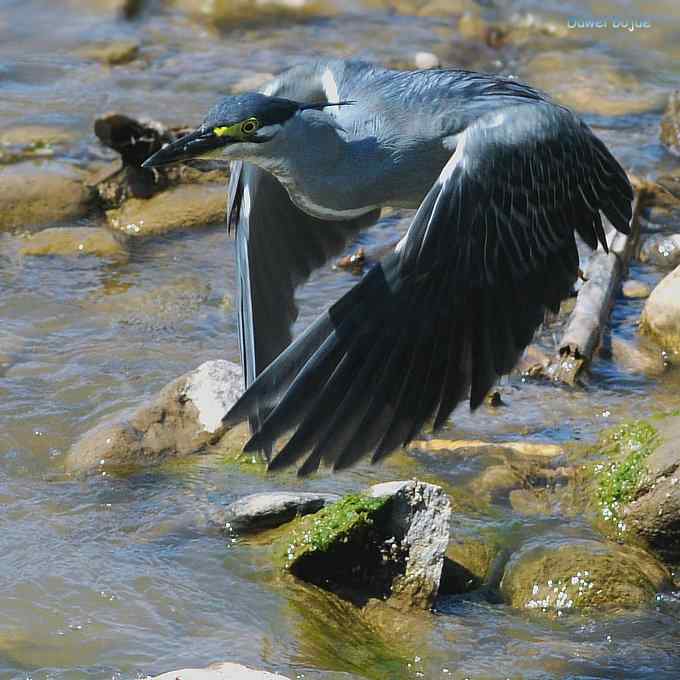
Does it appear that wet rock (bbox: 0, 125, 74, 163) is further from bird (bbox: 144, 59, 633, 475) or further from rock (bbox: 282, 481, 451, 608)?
rock (bbox: 282, 481, 451, 608)

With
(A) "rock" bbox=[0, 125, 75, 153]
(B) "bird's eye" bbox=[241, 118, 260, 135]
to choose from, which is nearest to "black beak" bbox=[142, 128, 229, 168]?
(B) "bird's eye" bbox=[241, 118, 260, 135]

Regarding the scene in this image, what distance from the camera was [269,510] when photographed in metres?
5.03

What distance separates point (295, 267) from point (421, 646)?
1799mm

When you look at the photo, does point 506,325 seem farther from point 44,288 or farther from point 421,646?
point 44,288

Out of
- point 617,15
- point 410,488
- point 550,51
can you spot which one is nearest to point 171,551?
point 410,488

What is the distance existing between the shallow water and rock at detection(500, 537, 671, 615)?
0.08 m

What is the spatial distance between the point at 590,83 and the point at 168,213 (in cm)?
422

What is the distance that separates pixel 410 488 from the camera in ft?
15.8

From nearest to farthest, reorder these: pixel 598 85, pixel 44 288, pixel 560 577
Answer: pixel 560 577 → pixel 44 288 → pixel 598 85

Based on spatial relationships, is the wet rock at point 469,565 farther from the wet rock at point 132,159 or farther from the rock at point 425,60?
the rock at point 425,60

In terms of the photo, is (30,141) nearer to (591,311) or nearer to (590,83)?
(590,83)

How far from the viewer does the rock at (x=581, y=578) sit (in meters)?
4.81

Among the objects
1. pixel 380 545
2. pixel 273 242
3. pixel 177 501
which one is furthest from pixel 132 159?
pixel 380 545

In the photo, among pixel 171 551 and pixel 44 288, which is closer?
pixel 171 551
